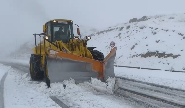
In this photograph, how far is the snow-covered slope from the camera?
66.6 ft

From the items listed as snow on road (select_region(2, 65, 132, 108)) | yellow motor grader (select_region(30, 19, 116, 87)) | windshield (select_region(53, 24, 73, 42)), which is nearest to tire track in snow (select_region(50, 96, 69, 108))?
snow on road (select_region(2, 65, 132, 108))

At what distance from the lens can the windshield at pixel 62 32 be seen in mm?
10398

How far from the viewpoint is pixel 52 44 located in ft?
30.8

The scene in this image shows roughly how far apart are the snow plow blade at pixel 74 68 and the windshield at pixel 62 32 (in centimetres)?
196

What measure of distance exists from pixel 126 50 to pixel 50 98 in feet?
67.5

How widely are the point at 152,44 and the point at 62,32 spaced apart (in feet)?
51.7

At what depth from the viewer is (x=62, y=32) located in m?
10.6

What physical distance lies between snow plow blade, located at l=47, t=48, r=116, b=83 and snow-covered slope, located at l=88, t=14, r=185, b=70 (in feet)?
36.3

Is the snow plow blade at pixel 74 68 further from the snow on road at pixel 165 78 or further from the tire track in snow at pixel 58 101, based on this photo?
the snow on road at pixel 165 78

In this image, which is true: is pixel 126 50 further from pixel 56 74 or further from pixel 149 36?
pixel 56 74

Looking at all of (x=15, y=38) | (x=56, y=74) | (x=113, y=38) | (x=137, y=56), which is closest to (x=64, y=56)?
(x=56, y=74)

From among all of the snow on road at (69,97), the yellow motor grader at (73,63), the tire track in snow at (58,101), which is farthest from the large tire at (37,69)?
the tire track in snow at (58,101)

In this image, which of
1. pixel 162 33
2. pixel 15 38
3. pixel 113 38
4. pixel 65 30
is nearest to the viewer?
pixel 65 30

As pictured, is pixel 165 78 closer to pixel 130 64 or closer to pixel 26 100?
pixel 26 100
